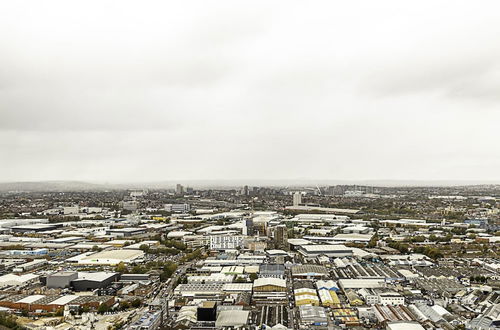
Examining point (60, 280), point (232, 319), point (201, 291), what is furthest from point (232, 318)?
point (60, 280)

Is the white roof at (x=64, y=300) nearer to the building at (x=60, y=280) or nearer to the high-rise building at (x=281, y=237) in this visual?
the building at (x=60, y=280)

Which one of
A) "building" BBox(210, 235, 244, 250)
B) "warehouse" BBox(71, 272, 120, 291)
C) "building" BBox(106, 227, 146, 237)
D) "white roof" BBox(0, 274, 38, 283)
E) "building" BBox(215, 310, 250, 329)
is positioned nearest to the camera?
"building" BBox(215, 310, 250, 329)

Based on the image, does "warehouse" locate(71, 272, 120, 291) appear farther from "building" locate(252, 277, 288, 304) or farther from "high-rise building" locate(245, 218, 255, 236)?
"high-rise building" locate(245, 218, 255, 236)

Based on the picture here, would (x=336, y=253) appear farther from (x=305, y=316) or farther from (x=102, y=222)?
(x=102, y=222)

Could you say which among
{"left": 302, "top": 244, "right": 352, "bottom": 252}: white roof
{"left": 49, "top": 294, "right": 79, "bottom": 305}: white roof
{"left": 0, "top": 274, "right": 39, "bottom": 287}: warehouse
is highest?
{"left": 302, "top": 244, "right": 352, "bottom": 252}: white roof

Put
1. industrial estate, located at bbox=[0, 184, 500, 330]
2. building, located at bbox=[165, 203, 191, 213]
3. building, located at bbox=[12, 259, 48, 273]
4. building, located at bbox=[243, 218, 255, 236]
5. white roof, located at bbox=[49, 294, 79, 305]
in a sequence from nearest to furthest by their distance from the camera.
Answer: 1. industrial estate, located at bbox=[0, 184, 500, 330]
2. white roof, located at bbox=[49, 294, 79, 305]
3. building, located at bbox=[12, 259, 48, 273]
4. building, located at bbox=[243, 218, 255, 236]
5. building, located at bbox=[165, 203, 191, 213]

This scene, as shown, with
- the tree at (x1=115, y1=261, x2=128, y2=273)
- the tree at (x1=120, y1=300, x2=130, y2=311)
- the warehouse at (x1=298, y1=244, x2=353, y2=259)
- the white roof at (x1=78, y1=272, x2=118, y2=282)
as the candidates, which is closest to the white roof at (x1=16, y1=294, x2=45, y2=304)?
the white roof at (x1=78, y1=272, x2=118, y2=282)

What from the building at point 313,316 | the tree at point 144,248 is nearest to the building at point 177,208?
the tree at point 144,248

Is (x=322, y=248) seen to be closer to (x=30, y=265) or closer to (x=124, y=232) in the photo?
(x=30, y=265)

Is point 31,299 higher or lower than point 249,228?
lower

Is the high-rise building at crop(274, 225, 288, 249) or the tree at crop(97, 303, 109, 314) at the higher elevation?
the high-rise building at crop(274, 225, 288, 249)
